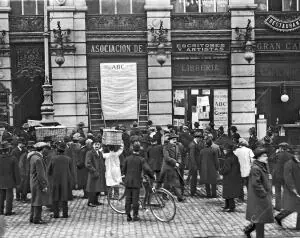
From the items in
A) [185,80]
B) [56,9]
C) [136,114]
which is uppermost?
[56,9]

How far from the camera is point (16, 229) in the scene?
1228 cm

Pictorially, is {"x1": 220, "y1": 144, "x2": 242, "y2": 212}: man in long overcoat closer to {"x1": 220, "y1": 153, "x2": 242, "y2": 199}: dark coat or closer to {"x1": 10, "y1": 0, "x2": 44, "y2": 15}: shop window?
{"x1": 220, "y1": 153, "x2": 242, "y2": 199}: dark coat

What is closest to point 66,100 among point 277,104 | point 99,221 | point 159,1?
point 159,1

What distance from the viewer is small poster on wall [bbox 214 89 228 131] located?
25.2 meters

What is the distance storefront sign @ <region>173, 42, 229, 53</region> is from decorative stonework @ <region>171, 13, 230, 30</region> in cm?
72

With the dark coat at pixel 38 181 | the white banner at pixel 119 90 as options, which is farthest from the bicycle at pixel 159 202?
the white banner at pixel 119 90

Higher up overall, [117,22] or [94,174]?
[117,22]

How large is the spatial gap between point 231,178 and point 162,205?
2.08 m

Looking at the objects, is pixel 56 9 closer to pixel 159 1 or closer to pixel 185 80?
pixel 159 1

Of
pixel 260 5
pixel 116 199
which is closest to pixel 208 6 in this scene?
pixel 260 5

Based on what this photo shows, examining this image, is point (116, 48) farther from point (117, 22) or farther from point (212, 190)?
point (212, 190)

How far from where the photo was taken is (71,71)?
2438 centimetres

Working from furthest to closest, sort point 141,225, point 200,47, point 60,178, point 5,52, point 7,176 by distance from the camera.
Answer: point 200,47 < point 5,52 < point 7,176 < point 60,178 < point 141,225

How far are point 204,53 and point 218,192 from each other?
31.1ft
